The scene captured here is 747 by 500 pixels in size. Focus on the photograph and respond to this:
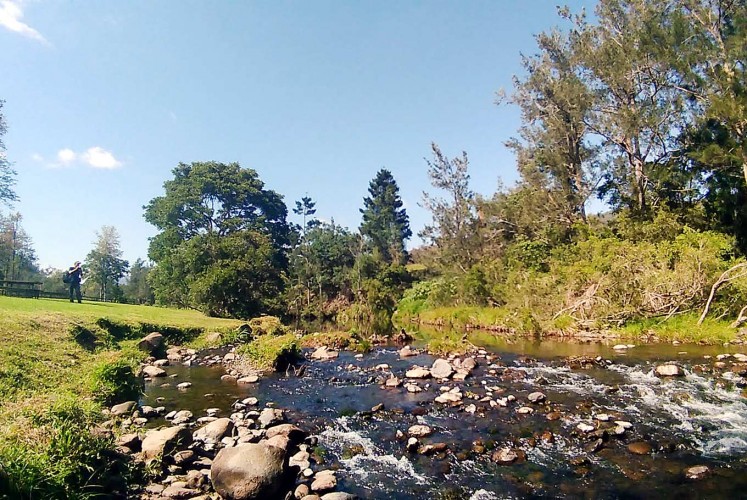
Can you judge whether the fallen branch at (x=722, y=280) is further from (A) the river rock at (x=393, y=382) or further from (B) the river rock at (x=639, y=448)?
(A) the river rock at (x=393, y=382)

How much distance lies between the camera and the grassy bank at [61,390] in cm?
538

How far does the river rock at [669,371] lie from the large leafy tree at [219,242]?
94.9 ft

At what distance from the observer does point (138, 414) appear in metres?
10.2

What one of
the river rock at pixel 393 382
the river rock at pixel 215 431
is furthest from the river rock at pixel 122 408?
the river rock at pixel 393 382

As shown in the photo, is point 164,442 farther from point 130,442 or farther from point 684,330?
point 684,330

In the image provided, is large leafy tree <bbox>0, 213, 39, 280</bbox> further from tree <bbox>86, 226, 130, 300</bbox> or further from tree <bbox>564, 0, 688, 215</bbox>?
tree <bbox>564, 0, 688, 215</bbox>

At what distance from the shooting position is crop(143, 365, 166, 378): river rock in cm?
1505

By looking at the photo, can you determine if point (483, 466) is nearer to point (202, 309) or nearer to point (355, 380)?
point (355, 380)

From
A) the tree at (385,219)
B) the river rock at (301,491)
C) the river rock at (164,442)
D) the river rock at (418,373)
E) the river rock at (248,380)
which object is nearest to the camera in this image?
the river rock at (301,491)

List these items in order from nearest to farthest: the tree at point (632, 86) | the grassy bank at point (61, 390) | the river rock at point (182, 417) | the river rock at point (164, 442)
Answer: the grassy bank at point (61, 390), the river rock at point (164, 442), the river rock at point (182, 417), the tree at point (632, 86)

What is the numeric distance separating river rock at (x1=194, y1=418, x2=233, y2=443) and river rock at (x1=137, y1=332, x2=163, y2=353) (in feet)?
34.7

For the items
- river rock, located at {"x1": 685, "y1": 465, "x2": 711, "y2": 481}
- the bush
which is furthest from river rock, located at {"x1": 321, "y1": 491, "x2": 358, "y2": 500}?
the bush

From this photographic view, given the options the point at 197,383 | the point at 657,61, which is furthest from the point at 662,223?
the point at 197,383

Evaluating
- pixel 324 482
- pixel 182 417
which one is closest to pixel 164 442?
pixel 324 482
